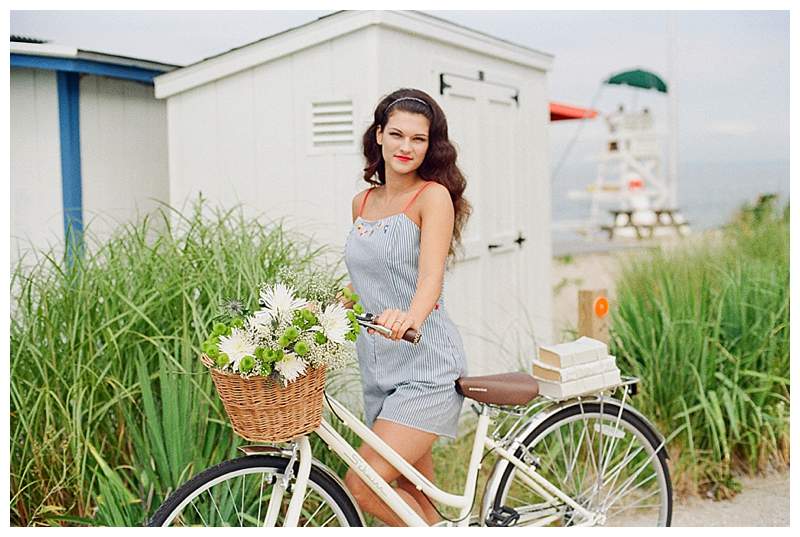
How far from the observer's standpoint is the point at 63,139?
→ 17.9 feet

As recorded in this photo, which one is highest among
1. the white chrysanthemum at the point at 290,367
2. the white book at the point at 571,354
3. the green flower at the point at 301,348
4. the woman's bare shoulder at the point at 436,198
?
the woman's bare shoulder at the point at 436,198

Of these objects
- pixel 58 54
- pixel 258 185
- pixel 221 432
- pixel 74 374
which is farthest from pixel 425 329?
pixel 58 54

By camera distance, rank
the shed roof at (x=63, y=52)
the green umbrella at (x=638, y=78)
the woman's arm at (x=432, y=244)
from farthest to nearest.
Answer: the green umbrella at (x=638, y=78) < the shed roof at (x=63, y=52) < the woman's arm at (x=432, y=244)

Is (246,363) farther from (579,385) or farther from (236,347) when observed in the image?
(579,385)

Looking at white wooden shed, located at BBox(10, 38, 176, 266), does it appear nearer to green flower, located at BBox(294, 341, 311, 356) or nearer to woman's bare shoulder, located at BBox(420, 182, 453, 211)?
woman's bare shoulder, located at BBox(420, 182, 453, 211)

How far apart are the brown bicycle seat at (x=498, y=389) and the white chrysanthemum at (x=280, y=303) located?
0.78 metres

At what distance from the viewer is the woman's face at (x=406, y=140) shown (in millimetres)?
3041

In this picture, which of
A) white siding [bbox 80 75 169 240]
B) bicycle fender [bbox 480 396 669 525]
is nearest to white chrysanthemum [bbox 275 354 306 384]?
bicycle fender [bbox 480 396 669 525]

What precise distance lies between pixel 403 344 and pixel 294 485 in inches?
25.1

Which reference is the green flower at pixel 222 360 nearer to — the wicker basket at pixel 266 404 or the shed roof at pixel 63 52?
the wicker basket at pixel 266 404

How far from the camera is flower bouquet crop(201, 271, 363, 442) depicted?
99.1 inches

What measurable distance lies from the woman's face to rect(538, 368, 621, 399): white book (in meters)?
0.94

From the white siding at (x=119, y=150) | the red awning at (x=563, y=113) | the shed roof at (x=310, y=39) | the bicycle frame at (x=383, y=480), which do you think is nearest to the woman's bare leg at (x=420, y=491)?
the bicycle frame at (x=383, y=480)

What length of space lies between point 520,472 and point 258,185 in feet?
8.04
